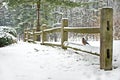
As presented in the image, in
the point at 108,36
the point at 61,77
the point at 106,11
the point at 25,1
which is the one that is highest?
the point at 25,1

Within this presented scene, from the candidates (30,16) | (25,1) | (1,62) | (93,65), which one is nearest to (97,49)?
(93,65)

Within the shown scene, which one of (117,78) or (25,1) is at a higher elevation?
(25,1)

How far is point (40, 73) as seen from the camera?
407 cm

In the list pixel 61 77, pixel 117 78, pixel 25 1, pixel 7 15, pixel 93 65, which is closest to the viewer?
pixel 117 78

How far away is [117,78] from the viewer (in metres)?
3.46

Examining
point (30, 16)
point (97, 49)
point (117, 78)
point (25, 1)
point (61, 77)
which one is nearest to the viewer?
point (117, 78)

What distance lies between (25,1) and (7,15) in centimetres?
3039

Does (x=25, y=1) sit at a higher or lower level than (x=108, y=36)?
higher

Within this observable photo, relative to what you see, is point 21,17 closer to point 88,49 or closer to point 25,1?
point 25,1

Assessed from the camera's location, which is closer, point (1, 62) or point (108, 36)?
point (108, 36)

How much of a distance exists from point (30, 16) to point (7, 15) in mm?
17876

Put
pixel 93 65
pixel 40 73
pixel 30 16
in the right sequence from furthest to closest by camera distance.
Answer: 1. pixel 30 16
2. pixel 93 65
3. pixel 40 73

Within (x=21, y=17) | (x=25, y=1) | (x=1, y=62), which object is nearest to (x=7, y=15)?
(x=21, y=17)

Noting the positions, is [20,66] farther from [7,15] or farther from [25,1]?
[7,15]
